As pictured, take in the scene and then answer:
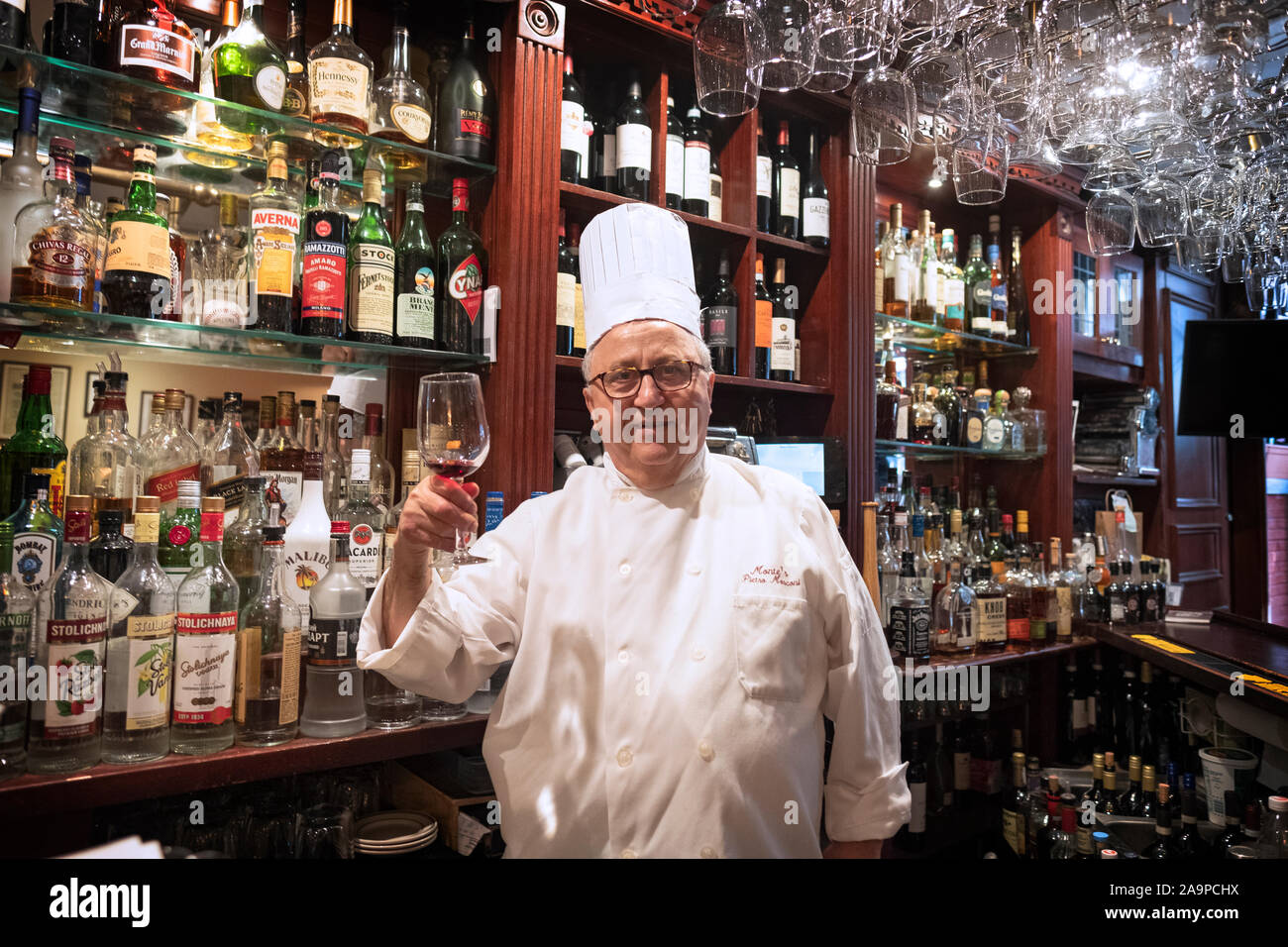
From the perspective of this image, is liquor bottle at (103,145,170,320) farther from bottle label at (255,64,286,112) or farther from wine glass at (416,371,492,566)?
wine glass at (416,371,492,566)

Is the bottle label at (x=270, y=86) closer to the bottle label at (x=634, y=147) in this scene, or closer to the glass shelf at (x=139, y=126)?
the glass shelf at (x=139, y=126)

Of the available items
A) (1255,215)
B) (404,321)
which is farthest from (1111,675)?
(404,321)

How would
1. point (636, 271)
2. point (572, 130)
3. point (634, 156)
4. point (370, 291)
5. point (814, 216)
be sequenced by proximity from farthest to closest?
1. point (814, 216)
2. point (634, 156)
3. point (572, 130)
4. point (370, 291)
5. point (636, 271)

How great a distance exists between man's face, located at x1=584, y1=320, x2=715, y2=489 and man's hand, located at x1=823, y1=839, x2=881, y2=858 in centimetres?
72

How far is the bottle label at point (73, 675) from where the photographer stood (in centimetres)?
111

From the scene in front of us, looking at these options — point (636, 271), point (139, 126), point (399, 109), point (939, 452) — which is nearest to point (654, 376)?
point (636, 271)

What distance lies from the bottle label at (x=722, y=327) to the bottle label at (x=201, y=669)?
4.73 ft

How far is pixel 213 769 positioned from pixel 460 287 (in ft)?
3.57

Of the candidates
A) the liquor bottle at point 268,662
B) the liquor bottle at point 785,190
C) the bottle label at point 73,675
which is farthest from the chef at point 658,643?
the liquor bottle at point 785,190

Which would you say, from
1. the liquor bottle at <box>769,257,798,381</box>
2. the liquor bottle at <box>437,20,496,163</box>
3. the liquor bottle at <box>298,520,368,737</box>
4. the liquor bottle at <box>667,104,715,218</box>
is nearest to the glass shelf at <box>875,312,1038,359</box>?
the liquor bottle at <box>769,257,798,381</box>

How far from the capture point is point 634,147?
6.55 feet

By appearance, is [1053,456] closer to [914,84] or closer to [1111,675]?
[1111,675]

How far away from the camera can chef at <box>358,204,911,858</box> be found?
1.17 meters

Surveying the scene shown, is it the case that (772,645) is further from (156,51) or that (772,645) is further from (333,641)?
(156,51)
